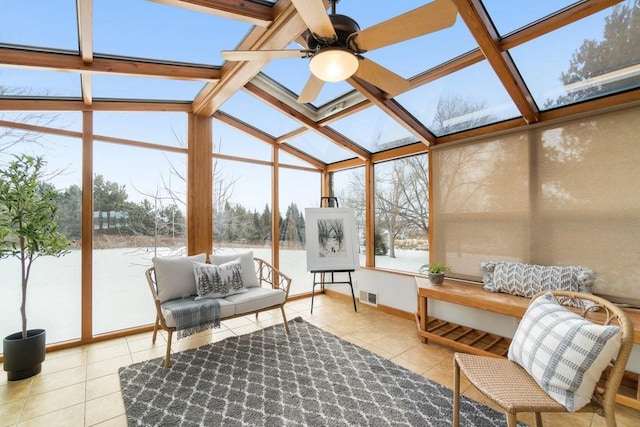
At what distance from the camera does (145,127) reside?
3.62 m

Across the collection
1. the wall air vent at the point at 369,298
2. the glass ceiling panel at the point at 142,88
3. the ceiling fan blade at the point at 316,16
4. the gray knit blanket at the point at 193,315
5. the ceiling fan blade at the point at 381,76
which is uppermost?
the glass ceiling panel at the point at 142,88

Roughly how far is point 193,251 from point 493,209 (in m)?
3.73

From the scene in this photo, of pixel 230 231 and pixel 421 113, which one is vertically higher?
pixel 421 113

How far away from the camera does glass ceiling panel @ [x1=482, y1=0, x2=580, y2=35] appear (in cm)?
195

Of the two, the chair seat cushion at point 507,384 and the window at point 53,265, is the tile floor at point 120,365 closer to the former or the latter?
the window at point 53,265

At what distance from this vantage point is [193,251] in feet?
12.6

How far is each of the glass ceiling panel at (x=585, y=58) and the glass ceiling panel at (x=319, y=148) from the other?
2.68 meters

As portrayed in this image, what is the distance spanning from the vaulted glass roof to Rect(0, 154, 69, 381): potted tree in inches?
34.3

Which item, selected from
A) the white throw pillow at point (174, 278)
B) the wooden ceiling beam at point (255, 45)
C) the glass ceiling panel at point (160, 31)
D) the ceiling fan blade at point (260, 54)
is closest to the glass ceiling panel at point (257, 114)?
the wooden ceiling beam at point (255, 45)

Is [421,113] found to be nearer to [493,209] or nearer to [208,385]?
[493,209]

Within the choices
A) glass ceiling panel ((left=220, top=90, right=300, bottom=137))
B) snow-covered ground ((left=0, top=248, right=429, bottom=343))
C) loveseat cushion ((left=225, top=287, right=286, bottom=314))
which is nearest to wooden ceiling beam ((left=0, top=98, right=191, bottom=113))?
glass ceiling panel ((left=220, top=90, right=300, bottom=137))

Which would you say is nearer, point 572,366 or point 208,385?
point 572,366

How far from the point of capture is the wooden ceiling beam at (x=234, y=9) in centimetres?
194

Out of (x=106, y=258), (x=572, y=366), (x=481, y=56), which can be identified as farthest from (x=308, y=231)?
(x=572, y=366)
